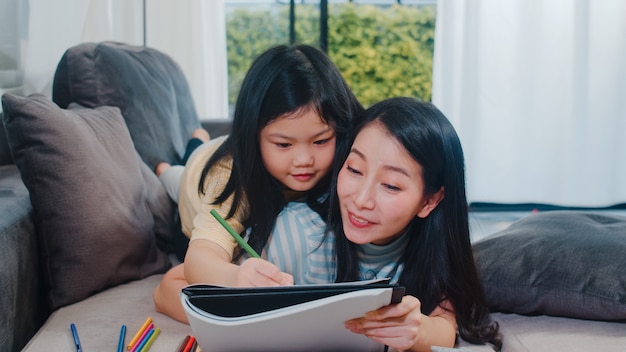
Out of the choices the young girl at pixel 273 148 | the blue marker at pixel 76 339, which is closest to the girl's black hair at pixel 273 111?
the young girl at pixel 273 148

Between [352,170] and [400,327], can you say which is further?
[352,170]

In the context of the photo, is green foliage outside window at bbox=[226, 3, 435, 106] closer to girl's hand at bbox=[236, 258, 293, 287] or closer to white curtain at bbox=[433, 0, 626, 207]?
white curtain at bbox=[433, 0, 626, 207]

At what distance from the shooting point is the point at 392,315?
89 cm

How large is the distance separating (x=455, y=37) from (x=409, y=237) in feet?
7.98

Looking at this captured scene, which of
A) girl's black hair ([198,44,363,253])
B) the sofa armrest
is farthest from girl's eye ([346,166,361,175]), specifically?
the sofa armrest

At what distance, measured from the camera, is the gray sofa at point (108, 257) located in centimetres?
121

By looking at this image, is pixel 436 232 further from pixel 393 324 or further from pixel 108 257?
pixel 108 257

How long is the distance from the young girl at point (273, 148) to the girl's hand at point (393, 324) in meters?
0.39

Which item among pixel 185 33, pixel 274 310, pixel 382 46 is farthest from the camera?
pixel 382 46

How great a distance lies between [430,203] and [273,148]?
1.10ft

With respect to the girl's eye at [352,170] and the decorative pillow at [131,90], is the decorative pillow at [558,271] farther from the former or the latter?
the decorative pillow at [131,90]

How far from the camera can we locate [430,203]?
3.78 ft

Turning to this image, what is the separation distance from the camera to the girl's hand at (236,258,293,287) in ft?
3.16

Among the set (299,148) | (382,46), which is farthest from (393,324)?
(382,46)
